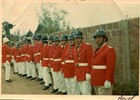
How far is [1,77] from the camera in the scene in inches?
74.0

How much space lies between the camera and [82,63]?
186 centimetres

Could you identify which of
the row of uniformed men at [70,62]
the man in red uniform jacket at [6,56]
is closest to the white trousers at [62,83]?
the row of uniformed men at [70,62]

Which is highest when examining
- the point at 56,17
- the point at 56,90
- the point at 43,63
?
the point at 56,17

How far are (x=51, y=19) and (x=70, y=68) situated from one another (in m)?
0.24

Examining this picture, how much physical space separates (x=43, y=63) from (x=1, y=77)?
0.66 ft

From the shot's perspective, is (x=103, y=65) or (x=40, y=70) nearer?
(x=103, y=65)

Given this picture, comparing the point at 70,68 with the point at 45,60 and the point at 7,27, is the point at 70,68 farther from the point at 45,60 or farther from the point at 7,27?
the point at 7,27

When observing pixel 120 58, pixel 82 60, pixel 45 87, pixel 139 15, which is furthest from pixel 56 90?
pixel 139 15

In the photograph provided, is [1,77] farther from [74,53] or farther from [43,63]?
[74,53]

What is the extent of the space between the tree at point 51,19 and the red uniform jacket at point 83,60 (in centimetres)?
12

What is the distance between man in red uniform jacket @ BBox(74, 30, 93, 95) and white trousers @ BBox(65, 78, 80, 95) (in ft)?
0.06

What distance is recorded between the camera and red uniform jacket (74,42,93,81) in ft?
6.05

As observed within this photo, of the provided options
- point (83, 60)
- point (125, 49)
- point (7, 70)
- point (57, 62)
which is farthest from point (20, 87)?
point (125, 49)

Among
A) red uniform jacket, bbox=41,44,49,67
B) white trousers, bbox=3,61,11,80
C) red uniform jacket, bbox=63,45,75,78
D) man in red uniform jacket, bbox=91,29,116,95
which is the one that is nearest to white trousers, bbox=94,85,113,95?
man in red uniform jacket, bbox=91,29,116,95
